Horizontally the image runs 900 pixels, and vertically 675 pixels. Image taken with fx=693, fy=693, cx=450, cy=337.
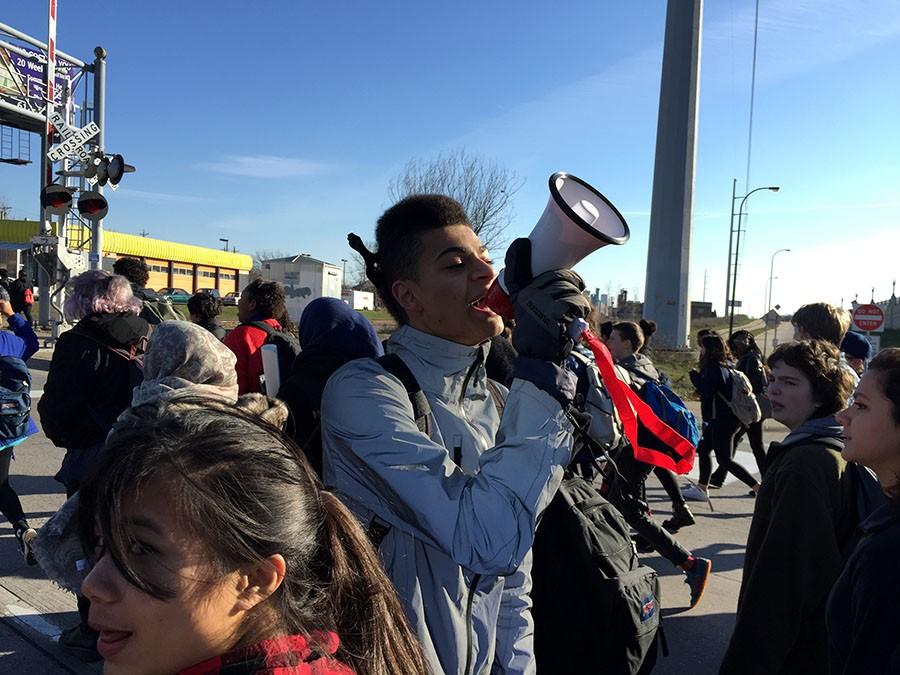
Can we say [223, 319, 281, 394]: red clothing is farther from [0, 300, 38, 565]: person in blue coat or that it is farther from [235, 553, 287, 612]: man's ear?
[235, 553, 287, 612]: man's ear

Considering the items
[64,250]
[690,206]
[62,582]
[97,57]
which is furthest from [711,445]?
[690,206]

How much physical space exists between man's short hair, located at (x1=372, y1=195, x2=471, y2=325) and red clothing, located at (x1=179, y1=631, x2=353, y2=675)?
0.89 metres

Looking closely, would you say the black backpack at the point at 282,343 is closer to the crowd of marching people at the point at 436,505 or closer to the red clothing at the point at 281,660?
the crowd of marching people at the point at 436,505

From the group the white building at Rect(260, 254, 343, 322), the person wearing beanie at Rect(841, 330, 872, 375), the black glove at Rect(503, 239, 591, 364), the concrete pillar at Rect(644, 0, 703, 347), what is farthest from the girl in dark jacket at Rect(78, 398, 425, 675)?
the concrete pillar at Rect(644, 0, 703, 347)

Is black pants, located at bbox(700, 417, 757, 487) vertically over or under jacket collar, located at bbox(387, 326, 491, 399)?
under

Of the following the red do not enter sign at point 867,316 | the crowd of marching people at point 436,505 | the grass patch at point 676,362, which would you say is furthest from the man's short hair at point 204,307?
the grass patch at point 676,362

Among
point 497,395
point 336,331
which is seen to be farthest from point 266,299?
point 497,395

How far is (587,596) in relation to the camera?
1.91 metres

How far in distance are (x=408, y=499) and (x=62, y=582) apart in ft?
4.54

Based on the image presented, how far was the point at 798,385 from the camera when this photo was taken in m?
2.97

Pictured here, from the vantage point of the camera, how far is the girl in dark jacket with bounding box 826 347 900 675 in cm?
165

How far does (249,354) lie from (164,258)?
55258 millimetres

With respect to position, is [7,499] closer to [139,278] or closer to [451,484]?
[139,278]

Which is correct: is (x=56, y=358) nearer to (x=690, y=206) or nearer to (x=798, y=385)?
(x=798, y=385)
